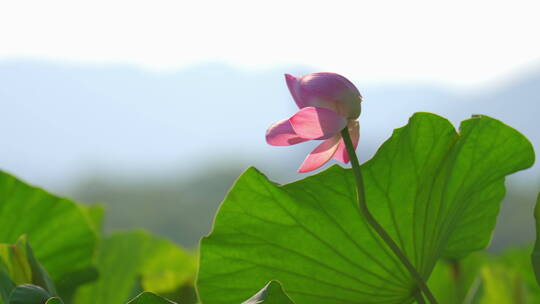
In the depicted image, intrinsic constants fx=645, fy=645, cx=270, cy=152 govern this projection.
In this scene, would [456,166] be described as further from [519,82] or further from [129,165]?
[519,82]

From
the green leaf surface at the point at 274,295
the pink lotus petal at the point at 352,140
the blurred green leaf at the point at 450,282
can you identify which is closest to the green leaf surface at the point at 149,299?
the green leaf surface at the point at 274,295

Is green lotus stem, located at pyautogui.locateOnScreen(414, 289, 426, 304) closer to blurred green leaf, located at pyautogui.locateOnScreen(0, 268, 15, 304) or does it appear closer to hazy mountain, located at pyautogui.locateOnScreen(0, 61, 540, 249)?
blurred green leaf, located at pyautogui.locateOnScreen(0, 268, 15, 304)

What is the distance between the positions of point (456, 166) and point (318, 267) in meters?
0.14

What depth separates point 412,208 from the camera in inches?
20.3

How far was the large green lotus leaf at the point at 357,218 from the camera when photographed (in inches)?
19.8

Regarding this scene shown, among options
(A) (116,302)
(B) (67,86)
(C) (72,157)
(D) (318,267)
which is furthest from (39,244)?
(B) (67,86)

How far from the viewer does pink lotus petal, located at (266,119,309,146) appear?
44 centimetres

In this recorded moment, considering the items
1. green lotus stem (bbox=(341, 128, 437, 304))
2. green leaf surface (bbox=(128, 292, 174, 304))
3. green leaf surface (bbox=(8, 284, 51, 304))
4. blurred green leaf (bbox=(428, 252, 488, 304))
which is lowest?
blurred green leaf (bbox=(428, 252, 488, 304))

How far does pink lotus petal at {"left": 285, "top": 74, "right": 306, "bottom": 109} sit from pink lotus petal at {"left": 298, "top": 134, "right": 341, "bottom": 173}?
0.11 ft

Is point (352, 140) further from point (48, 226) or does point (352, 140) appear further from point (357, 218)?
point (48, 226)

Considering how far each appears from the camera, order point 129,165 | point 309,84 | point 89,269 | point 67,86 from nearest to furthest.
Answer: point 309,84 < point 89,269 < point 129,165 < point 67,86

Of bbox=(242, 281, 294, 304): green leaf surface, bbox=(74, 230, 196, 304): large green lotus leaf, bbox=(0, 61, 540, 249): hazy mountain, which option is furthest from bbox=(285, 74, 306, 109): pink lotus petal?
bbox=(0, 61, 540, 249): hazy mountain

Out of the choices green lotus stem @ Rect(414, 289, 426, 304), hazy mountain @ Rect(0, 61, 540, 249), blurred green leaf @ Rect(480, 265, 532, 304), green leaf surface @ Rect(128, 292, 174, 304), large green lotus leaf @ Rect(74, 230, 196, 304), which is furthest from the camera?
hazy mountain @ Rect(0, 61, 540, 249)

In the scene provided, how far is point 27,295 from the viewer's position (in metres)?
0.39
